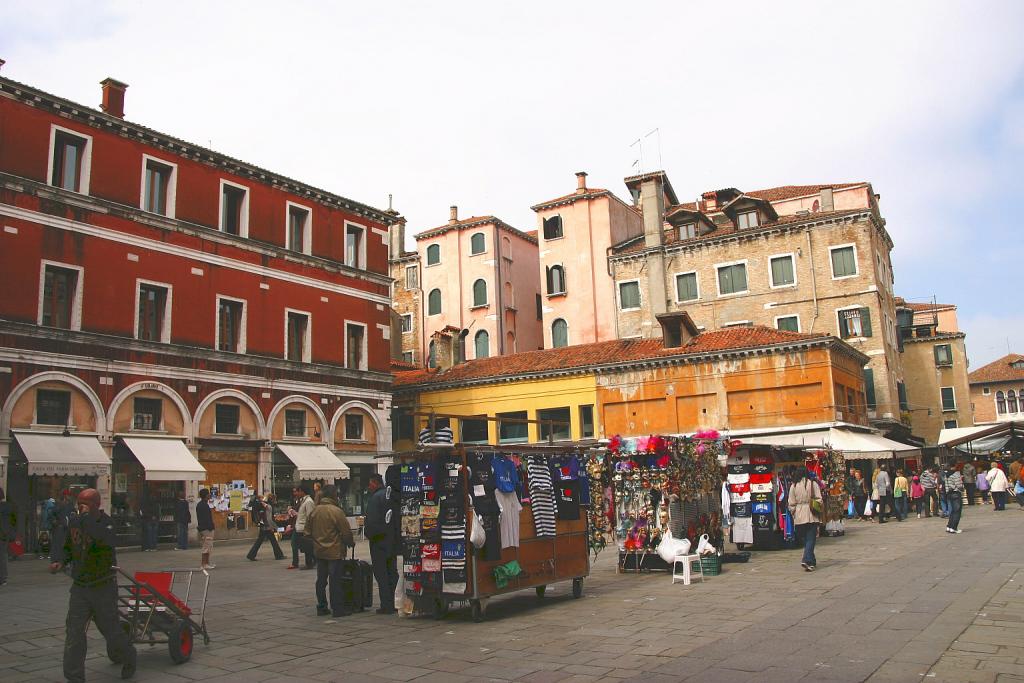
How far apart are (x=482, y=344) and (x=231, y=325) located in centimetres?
1907

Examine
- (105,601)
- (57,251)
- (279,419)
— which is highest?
(57,251)

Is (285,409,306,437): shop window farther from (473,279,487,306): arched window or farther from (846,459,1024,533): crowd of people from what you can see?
(846,459,1024,533): crowd of people

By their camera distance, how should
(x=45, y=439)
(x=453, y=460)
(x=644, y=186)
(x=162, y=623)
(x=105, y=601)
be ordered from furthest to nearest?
(x=644, y=186)
(x=45, y=439)
(x=453, y=460)
(x=162, y=623)
(x=105, y=601)

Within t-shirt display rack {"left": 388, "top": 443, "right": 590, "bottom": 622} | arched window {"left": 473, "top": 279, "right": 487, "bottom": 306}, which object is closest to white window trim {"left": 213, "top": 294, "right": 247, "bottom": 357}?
t-shirt display rack {"left": 388, "top": 443, "right": 590, "bottom": 622}

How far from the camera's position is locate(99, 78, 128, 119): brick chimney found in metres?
26.0

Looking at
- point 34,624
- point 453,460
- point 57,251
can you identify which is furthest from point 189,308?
point 453,460

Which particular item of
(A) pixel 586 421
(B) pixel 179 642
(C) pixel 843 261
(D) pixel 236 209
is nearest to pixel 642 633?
(B) pixel 179 642

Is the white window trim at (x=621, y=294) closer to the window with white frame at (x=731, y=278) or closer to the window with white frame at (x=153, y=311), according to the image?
the window with white frame at (x=731, y=278)

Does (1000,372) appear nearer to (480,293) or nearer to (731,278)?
(731,278)

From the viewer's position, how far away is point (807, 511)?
46.0 ft

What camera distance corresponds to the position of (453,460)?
33.9 ft

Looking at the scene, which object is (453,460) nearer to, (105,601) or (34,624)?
(105,601)

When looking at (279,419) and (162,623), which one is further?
(279,419)

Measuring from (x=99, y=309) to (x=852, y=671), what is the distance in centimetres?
2278
